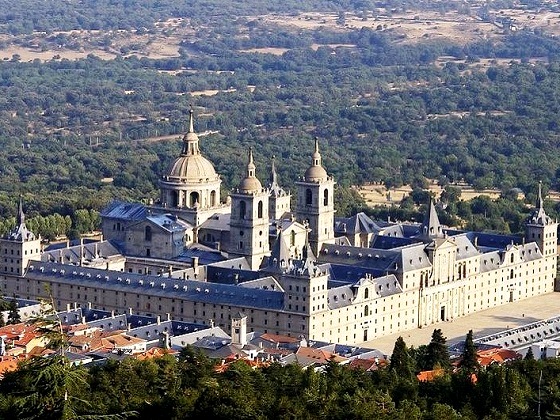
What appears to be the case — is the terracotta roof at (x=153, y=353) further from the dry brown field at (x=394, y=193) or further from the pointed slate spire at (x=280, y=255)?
the dry brown field at (x=394, y=193)

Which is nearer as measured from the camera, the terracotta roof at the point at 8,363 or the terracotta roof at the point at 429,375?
the terracotta roof at the point at 429,375

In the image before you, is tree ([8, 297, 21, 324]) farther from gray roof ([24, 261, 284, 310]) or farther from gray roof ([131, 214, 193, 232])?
gray roof ([131, 214, 193, 232])

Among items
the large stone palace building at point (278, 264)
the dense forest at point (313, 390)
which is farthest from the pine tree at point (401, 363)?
the large stone palace building at point (278, 264)

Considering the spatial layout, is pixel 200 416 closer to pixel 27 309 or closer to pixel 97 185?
pixel 27 309

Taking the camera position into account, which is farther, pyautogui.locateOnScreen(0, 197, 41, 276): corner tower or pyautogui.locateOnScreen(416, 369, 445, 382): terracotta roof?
pyautogui.locateOnScreen(0, 197, 41, 276): corner tower

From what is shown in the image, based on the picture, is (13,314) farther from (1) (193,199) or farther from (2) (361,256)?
(2) (361,256)

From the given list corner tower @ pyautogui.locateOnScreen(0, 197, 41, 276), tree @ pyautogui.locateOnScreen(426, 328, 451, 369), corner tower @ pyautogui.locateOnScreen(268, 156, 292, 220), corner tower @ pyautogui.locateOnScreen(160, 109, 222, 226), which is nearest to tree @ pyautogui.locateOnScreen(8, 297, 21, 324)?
corner tower @ pyautogui.locateOnScreen(0, 197, 41, 276)

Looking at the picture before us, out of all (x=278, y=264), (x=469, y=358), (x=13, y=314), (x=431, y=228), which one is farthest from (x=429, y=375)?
(x=431, y=228)
